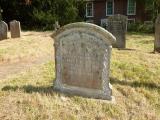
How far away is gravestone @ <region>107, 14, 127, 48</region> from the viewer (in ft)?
45.3

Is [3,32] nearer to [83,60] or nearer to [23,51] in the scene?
[23,51]

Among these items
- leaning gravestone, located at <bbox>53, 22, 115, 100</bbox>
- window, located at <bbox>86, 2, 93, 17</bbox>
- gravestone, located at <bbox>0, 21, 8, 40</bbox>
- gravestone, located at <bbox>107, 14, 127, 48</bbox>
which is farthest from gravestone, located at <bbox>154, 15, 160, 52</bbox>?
window, located at <bbox>86, 2, 93, 17</bbox>

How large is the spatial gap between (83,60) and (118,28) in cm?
769

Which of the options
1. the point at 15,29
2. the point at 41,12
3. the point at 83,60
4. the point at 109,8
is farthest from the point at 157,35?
the point at 109,8

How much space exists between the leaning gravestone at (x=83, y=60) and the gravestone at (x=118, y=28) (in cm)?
757

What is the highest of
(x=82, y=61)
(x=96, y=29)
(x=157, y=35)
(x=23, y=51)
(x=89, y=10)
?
(x=89, y=10)

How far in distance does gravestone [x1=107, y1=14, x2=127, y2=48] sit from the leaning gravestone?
7.57 metres

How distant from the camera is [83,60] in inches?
259

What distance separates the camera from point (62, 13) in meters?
28.5

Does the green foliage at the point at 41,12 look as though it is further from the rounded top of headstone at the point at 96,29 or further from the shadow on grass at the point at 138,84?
the rounded top of headstone at the point at 96,29

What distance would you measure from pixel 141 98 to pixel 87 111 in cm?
143

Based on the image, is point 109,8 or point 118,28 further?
point 109,8

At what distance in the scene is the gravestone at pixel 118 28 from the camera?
1380cm

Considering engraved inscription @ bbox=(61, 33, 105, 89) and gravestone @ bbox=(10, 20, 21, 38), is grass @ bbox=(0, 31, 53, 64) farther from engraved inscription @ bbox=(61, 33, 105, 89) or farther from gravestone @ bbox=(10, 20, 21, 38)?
engraved inscription @ bbox=(61, 33, 105, 89)
